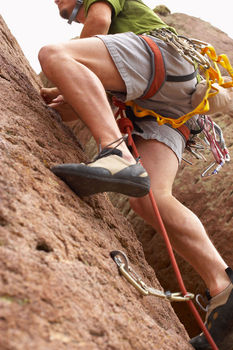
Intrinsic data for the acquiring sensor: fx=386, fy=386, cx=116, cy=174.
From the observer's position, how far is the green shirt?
2.33 metres

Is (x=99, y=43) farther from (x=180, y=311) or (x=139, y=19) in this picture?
(x=180, y=311)

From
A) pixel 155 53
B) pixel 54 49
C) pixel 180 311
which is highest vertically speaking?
pixel 155 53

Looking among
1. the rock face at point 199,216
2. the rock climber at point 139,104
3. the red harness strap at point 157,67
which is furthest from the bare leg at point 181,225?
the rock face at point 199,216

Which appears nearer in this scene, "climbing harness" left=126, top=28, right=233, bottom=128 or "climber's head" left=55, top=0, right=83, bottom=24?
"climbing harness" left=126, top=28, right=233, bottom=128

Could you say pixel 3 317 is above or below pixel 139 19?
below

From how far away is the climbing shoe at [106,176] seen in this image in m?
1.57

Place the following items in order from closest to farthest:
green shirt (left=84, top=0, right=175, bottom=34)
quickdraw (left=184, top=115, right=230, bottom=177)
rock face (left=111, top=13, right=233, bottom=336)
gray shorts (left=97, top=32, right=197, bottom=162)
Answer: gray shorts (left=97, top=32, right=197, bottom=162), green shirt (left=84, top=0, right=175, bottom=34), quickdraw (left=184, top=115, right=230, bottom=177), rock face (left=111, top=13, right=233, bottom=336)

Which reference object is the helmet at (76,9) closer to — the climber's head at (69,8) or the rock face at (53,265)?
the climber's head at (69,8)

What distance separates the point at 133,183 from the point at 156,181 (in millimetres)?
531

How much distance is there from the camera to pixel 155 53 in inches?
84.3

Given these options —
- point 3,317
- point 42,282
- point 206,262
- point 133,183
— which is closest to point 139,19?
point 133,183

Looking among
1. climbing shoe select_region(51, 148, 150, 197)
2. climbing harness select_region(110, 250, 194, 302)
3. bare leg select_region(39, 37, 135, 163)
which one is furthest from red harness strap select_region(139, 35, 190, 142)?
climbing harness select_region(110, 250, 194, 302)

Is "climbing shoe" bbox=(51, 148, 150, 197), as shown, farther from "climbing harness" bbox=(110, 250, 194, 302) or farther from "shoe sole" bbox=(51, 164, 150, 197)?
"climbing harness" bbox=(110, 250, 194, 302)

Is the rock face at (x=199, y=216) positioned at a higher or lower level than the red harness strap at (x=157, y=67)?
lower
